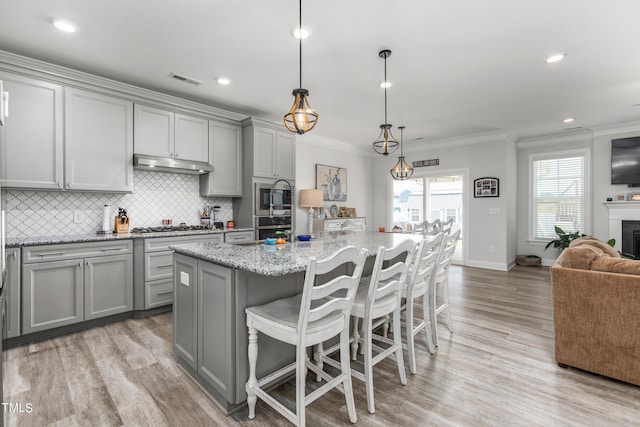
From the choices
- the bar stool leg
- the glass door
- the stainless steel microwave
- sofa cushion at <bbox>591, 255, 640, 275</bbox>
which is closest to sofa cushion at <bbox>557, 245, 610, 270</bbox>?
sofa cushion at <bbox>591, 255, 640, 275</bbox>

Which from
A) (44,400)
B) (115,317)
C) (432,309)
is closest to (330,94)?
(432,309)

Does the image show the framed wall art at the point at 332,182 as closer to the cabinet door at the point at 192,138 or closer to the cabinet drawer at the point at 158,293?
the cabinet door at the point at 192,138

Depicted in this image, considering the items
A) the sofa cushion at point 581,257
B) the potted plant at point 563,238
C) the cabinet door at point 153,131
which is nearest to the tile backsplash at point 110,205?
the cabinet door at point 153,131

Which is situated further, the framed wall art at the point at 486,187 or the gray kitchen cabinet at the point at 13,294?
the framed wall art at the point at 486,187

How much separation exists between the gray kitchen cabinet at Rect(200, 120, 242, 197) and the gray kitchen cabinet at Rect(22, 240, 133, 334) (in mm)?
1371

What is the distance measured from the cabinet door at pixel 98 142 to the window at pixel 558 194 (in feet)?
23.4

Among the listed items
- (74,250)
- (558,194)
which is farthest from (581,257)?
(558,194)

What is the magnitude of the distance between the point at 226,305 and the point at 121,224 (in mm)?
2557

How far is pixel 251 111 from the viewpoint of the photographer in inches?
185

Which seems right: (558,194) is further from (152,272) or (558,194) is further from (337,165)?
(152,272)

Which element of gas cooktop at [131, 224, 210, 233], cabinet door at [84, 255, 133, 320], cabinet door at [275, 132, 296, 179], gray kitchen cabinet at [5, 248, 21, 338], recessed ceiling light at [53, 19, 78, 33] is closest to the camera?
recessed ceiling light at [53, 19, 78, 33]

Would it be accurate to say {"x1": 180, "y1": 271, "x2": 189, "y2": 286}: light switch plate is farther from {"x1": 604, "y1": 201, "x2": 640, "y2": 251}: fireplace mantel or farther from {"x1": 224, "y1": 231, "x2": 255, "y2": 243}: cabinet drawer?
{"x1": 604, "y1": 201, "x2": 640, "y2": 251}: fireplace mantel

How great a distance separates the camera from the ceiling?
2322 mm

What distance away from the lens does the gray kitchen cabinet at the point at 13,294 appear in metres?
2.67
